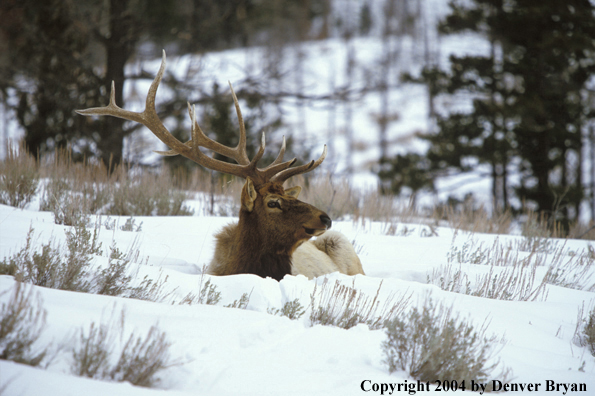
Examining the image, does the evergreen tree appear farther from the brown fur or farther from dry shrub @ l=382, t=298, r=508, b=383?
dry shrub @ l=382, t=298, r=508, b=383

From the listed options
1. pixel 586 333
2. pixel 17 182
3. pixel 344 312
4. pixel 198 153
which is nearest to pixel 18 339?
pixel 344 312

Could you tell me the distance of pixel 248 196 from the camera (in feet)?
13.0

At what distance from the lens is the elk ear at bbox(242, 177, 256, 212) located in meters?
3.93

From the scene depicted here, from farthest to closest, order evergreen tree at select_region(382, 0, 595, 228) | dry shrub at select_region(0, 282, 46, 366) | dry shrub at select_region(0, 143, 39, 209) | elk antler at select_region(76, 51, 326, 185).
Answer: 1. evergreen tree at select_region(382, 0, 595, 228)
2. dry shrub at select_region(0, 143, 39, 209)
3. elk antler at select_region(76, 51, 326, 185)
4. dry shrub at select_region(0, 282, 46, 366)

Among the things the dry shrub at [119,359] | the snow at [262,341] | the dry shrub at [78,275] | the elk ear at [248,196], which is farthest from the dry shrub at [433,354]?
the elk ear at [248,196]

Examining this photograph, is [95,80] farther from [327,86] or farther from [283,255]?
[327,86]

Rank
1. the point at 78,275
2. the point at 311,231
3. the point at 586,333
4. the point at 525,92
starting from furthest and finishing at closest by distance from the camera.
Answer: the point at 525,92
the point at 311,231
the point at 586,333
the point at 78,275

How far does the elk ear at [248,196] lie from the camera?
393 centimetres

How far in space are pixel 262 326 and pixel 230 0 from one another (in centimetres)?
997

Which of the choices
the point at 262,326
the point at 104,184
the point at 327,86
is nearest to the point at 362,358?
the point at 262,326

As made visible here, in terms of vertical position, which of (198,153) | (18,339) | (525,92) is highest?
(525,92)

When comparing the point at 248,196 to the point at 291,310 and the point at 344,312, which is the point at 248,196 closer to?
the point at 291,310

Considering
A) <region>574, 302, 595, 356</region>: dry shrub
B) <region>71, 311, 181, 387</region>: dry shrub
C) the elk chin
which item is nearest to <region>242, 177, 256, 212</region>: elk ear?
the elk chin

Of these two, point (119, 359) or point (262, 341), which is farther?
point (262, 341)
